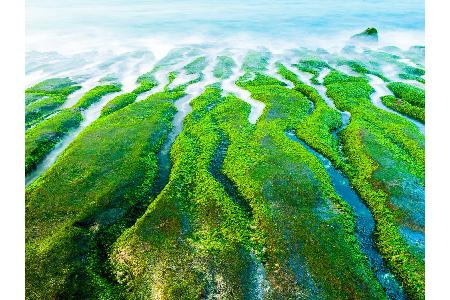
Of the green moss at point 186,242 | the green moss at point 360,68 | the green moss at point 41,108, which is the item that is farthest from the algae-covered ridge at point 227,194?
the green moss at point 360,68

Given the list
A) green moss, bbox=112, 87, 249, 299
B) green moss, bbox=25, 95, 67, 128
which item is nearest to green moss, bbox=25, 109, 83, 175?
green moss, bbox=25, 95, 67, 128

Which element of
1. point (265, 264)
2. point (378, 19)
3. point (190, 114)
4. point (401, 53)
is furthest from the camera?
point (378, 19)

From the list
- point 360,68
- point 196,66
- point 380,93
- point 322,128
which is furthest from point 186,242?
point 360,68

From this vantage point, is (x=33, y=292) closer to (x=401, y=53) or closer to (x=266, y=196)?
(x=266, y=196)

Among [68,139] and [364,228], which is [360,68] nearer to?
[364,228]

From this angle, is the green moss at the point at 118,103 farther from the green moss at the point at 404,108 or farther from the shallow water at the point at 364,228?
the green moss at the point at 404,108

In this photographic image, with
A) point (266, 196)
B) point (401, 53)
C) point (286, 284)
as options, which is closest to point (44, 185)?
point (266, 196)
